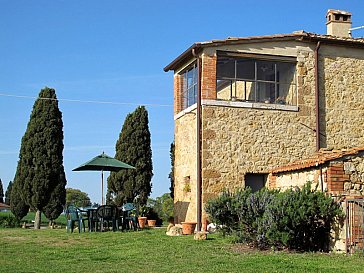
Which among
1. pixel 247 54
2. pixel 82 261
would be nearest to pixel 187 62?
pixel 247 54

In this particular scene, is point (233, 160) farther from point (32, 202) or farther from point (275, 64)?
point (32, 202)

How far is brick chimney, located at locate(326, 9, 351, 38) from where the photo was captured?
19.9 metres

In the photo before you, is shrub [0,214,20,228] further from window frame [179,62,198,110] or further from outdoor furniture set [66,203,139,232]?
window frame [179,62,198,110]

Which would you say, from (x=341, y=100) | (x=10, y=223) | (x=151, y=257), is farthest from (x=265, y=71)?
(x=10, y=223)

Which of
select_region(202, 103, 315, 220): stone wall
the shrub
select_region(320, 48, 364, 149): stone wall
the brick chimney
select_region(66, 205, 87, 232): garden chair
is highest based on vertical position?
the brick chimney

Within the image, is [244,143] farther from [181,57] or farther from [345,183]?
[345,183]

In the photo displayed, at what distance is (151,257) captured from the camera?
1075 centimetres

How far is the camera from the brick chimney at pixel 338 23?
1988 centimetres

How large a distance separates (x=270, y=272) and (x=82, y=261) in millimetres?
3720

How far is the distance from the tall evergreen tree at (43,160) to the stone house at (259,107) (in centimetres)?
545

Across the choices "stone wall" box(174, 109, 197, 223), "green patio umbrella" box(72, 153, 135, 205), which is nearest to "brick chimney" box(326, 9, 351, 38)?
"stone wall" box(174, 109, 197, 223)

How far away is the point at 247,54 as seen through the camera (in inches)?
690

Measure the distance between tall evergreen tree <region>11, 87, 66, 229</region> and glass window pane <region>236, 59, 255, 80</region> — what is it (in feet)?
26.8

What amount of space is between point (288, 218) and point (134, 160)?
50.6ft
